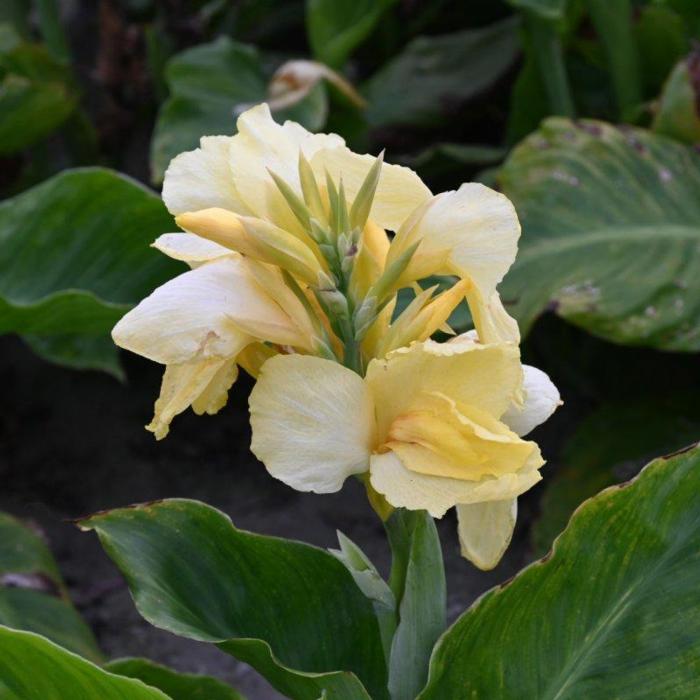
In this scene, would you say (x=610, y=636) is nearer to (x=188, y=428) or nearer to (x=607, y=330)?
(x=607, y=330)

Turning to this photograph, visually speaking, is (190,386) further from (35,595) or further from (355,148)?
(355,148)

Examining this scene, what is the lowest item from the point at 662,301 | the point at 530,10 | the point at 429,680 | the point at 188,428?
the point at 188,428

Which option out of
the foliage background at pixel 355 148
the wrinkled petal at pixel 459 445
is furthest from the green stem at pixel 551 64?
the wrinkled petal at pixel 459 445

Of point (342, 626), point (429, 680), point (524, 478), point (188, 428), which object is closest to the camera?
point (524, 478)

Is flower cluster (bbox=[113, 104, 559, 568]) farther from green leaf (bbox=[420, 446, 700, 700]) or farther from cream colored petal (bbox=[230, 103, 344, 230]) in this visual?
green leaf (bbox=[420, 446, 700, 700])

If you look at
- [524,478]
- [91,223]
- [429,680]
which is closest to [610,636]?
[429,680]

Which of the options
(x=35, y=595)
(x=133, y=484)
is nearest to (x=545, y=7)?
(x=133, y=484)

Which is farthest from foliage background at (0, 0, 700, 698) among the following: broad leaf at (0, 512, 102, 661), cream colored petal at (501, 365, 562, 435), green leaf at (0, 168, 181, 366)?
cream colored petal at (501, 365, 562, 435)
